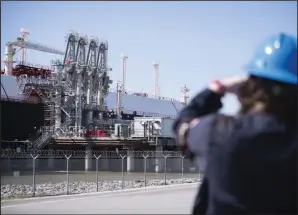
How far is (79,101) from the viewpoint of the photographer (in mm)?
60062

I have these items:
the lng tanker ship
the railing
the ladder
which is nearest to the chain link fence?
the railing

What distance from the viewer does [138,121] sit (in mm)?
51094

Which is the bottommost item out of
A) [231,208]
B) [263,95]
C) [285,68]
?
[231,208]

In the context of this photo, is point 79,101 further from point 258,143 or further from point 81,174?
point 258,143

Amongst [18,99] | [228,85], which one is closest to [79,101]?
[18,99]

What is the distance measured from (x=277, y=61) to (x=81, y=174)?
120 feet

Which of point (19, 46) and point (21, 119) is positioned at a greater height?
point (19, 46)

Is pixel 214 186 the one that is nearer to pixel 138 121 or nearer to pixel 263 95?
pixel 263 95

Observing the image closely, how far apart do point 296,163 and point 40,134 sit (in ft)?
188

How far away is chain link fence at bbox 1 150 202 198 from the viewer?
830 inches

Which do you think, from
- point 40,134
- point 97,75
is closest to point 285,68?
point 40,134

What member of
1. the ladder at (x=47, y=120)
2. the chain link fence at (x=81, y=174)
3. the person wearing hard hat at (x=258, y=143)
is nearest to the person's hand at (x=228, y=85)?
the person wearing hard hat at (x=258, y=143)

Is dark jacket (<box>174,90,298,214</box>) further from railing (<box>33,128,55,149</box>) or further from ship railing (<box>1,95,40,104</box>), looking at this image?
ship railing (<box>1,95,40,104</box>)

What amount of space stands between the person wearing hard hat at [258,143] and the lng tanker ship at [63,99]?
154 feet
